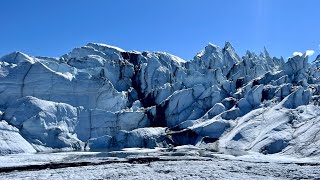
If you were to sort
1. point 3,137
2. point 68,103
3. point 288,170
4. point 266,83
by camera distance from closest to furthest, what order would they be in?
point 288,170
point 3,137
point 68,103
point 266,83

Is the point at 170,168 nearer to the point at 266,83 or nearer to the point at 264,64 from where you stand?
the point at 266,83

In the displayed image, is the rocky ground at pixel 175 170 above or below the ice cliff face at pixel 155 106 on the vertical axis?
below

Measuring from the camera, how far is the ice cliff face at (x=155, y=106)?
54094 millimetres

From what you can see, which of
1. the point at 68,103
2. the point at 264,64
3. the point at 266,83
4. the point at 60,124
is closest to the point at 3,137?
the point at 60,124

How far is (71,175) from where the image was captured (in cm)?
3064

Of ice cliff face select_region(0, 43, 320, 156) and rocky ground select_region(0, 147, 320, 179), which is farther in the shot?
ice cliff face select_region(0, 43, 320, 156)

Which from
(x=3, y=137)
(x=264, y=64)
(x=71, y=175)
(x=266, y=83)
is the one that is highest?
(x=264, y=64)

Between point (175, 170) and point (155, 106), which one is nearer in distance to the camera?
point (175, 170)

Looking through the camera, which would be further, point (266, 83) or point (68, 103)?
point (266, 83)

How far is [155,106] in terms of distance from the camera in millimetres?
71125

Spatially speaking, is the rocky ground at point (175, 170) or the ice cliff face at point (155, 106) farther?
the ice cliff face at point (155, 106)

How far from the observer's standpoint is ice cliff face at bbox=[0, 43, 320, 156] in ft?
177

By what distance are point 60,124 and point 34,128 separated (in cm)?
451

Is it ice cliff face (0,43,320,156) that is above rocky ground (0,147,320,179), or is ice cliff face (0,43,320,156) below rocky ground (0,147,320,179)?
above
